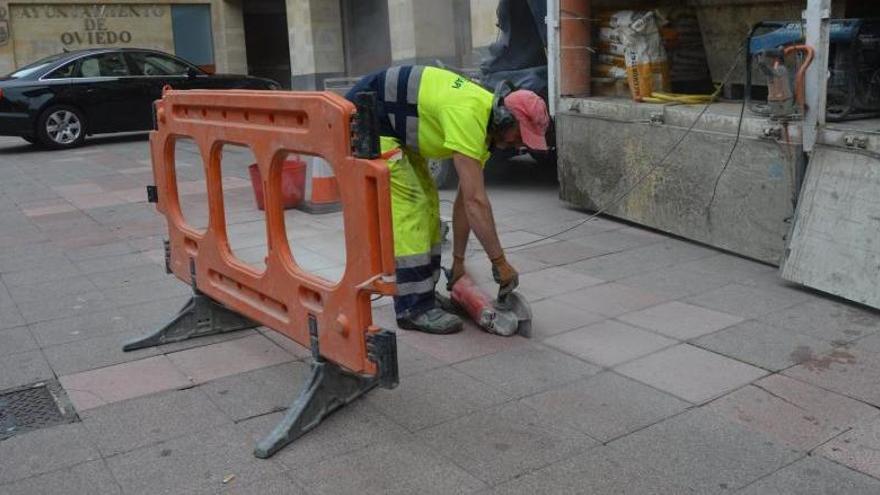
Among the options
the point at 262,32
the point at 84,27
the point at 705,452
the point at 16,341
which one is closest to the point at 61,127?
the point at 84,27

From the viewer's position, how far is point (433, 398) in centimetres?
395

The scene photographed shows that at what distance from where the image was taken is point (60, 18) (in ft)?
72.0

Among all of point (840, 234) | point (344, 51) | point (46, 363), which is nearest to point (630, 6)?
point (840, 234)

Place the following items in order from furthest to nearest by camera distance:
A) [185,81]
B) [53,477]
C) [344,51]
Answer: [344,51]
[185,81]
[53,477]

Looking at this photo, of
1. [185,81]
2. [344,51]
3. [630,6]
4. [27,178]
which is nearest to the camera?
[630,6]

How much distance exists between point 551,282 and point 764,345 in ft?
5.08

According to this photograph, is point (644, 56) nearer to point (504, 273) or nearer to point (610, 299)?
point (610, 299)

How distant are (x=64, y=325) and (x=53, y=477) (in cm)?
197

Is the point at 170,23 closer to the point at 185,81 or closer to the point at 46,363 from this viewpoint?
the point at 185,81

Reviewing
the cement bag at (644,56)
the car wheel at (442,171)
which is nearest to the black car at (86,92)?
the car wheel at (442,171)

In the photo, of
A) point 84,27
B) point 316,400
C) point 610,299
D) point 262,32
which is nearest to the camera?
point 316,400

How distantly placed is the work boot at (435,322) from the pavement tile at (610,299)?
31.8 inches

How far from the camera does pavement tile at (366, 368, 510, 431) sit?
3.77m

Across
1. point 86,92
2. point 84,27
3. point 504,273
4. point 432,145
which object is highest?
point 84,27
